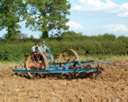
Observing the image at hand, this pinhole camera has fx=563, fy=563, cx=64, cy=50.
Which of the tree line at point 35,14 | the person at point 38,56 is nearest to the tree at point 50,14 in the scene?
the tree line at point 35,14

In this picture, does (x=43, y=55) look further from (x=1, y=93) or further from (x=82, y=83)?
(x=1, y=93)

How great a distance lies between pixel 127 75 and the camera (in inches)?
675

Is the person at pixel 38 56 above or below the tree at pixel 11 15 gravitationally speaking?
above

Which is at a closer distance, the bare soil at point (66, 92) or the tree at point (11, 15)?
the bare soil at point (66, 92)

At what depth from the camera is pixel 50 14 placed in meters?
46.9

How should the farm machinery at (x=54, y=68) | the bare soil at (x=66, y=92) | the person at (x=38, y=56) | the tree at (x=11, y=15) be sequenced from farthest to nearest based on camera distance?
the tree at (x=11, y=15)
the person at (x=38, y=56)
the farm machinery at (x=54, y=68)
the bare soil at (x=66, y=92)

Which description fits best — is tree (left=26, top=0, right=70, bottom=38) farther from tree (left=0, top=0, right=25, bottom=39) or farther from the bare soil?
the bare soil

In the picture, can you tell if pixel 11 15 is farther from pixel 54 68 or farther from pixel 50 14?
pixel 54 68

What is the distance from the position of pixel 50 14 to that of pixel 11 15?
4.21 m

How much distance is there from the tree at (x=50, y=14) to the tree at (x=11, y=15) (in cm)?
143

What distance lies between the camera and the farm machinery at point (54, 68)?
56.6 feet

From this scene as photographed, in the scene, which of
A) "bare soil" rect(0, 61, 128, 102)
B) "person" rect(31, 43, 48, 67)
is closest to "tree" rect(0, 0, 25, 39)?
"person" rect(31, 43, 48, 67)

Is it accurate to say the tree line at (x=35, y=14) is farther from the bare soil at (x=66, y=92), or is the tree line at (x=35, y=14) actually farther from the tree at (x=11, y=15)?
the bare soil at (x=66, y=92)

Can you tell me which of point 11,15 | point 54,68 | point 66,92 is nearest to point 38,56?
point 54,68
